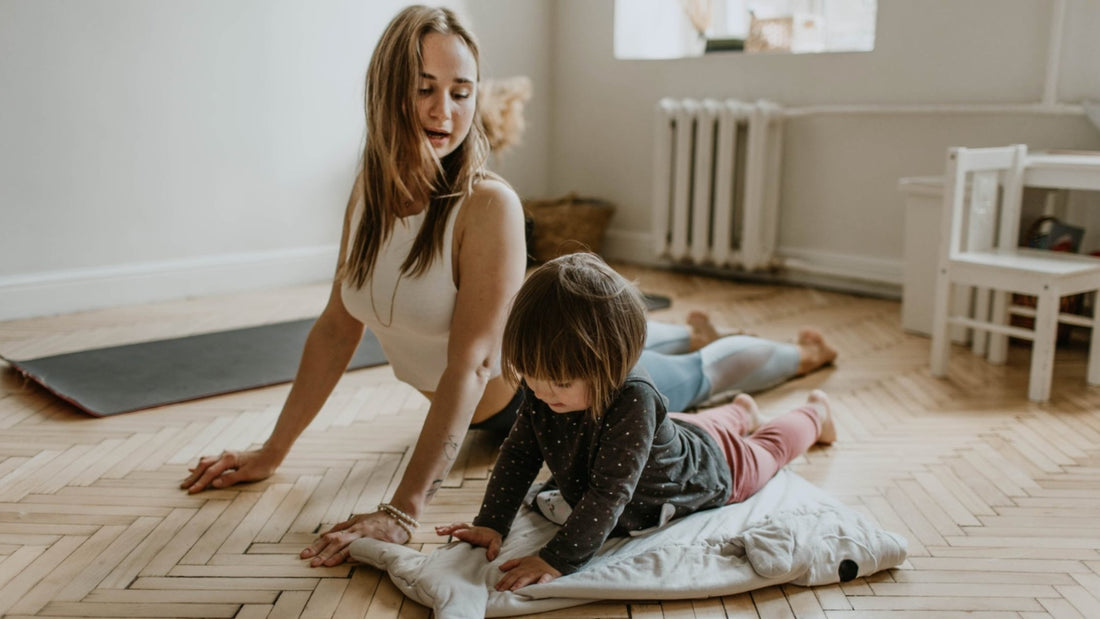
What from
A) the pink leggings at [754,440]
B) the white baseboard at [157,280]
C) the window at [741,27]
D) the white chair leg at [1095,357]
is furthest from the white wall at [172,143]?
the white chair leg at [1095,357]

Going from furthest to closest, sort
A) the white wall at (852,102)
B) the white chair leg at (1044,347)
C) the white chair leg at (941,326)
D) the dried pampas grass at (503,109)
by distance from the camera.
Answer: the dried pampas grass at (503,109), the white wall at (852,102), the white chair leg at (941,326), the white chair leg at (1044,347)

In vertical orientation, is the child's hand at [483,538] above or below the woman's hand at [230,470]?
above

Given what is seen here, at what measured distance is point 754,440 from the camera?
6.21 ft

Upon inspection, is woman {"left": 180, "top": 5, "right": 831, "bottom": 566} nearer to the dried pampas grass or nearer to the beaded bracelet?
the beaded bracelet

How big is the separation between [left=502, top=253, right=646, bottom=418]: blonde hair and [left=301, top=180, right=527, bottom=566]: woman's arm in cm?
24

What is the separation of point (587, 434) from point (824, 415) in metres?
0.81

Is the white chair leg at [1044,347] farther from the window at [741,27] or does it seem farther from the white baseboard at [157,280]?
the white baseboard at [157,280]

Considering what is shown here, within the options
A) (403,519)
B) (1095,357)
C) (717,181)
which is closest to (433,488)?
(403,519)

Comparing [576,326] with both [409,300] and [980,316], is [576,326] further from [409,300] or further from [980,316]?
[980,316]

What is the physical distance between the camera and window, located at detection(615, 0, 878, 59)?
3.92 m

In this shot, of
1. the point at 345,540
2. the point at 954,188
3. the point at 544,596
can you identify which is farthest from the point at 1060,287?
the point at 345,540

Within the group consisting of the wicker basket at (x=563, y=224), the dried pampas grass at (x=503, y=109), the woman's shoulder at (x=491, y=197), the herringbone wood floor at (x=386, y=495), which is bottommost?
the herringbone wood floor at (x=386, y=495)

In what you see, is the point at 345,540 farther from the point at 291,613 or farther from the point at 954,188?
the point at 954,188

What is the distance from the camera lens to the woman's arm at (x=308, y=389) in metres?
1.84
